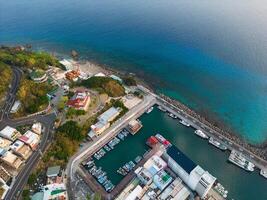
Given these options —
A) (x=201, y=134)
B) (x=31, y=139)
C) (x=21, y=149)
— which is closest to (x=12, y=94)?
(x=31, y=139)

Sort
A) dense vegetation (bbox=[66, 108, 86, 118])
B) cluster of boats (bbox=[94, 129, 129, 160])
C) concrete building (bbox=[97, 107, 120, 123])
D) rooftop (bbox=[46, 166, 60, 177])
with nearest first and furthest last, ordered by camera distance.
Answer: rooftop (bbox=[46, 166, 60, 177]) < cluster of boats (bbox=[94, 129, 129, 160]) < concrete building (bbox=[97, 107, 120, 123]) < dense vegetation (bbox=[66, 108, 86, 118])

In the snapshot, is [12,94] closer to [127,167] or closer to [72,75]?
[72,75]

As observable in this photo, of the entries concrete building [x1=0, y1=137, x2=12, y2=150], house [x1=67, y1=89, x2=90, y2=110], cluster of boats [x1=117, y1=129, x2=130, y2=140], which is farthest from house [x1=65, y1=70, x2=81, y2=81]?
concrete building [x1=0, y1=137, x2=12, y2=150]

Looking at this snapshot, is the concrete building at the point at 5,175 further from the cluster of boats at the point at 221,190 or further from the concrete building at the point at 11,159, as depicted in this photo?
the cluster of boats at the point at 221,190

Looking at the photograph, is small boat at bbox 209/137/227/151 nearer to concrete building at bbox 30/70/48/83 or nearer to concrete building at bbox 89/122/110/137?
concrete building at bbox 89/122/110/137

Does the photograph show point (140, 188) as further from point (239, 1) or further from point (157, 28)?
point (239, 1)

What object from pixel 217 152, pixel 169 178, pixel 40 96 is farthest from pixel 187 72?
pixel 40 96
